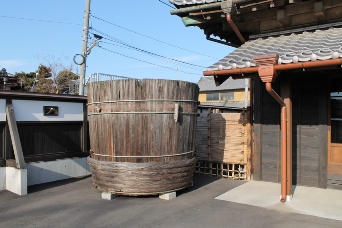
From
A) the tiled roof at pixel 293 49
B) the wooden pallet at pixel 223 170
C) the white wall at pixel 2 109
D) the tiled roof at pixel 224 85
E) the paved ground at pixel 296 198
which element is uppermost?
the tiled roof at pixel 224 85

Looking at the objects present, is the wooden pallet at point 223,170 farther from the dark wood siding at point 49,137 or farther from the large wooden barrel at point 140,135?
the dark wood siding at point 49,137

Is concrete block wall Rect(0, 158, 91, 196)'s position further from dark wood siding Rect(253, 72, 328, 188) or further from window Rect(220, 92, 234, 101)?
window Rect(220, 92, 234, 101)

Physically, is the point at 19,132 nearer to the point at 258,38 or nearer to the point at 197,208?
the point at 197,208

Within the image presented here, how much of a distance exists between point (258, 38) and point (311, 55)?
2.57 m

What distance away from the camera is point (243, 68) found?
18.4 ft

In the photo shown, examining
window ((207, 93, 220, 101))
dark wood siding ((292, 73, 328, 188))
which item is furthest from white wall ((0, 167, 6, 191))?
window ((207, 93, 220, 101))

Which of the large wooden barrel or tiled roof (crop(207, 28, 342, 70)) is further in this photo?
the large wooden barrel

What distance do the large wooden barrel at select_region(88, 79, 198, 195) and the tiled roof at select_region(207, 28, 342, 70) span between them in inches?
45.5

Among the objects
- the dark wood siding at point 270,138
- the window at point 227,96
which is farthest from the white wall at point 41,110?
the window at point 227,96

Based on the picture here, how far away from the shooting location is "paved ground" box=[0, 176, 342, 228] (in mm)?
4809

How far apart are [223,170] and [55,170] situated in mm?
4639

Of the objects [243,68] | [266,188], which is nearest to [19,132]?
[243,68]

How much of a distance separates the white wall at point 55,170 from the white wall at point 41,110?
1183 mm

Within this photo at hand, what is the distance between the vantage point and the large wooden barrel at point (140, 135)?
235 inches
